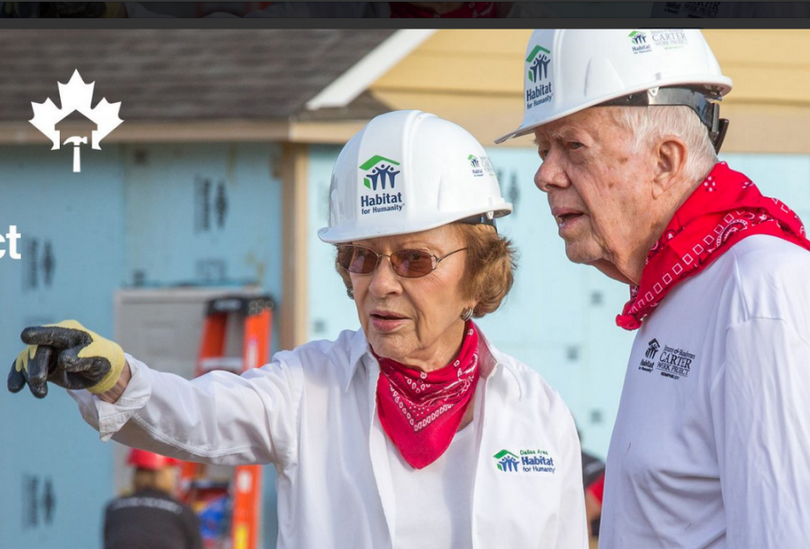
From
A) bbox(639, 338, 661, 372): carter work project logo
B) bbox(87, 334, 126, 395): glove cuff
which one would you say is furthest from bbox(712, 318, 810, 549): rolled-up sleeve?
bbox(87, 334, 126, 395): glove cuff

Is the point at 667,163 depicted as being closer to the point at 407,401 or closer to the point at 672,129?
the point at 672,129

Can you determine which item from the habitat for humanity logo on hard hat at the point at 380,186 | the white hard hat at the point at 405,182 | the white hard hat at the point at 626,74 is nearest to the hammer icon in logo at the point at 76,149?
the white hard hat at the point at 405,182

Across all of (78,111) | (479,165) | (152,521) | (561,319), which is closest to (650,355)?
(479,165)

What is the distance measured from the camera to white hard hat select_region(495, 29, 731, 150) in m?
2.20

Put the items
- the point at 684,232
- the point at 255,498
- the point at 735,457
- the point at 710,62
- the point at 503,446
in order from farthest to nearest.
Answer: the point at 255,498, the point at 503,446, the point at 710,62, the point at 684,232, the point at 735,457

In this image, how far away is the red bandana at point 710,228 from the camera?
1985 millimetres

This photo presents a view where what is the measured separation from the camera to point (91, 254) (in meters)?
7.05

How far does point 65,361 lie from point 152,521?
12.2 feet

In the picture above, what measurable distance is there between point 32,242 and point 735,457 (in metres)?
6.02

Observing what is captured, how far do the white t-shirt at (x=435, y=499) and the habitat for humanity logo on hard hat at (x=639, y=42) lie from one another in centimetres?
110

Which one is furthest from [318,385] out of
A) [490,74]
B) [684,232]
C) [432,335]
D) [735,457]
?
[490,74]

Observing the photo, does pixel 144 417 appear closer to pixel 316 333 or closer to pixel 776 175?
pixel 316 333

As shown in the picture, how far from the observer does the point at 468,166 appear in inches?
116

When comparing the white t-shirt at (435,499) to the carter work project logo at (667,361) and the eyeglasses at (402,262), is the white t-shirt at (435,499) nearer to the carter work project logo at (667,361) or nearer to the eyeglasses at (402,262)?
the eyeglasses at (402,262)
